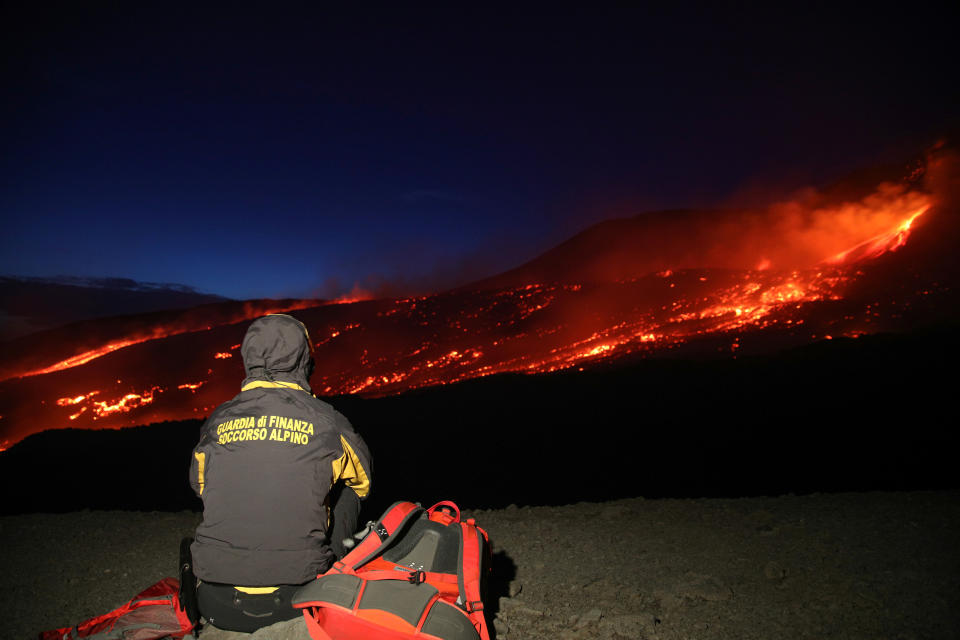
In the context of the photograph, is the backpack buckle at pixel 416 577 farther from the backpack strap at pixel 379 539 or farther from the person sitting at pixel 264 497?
the person sitting at pixel 264 497

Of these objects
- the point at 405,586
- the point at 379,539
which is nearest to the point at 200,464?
the point at 379,539

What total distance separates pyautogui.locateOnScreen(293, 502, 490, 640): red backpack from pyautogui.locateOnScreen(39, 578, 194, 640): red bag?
1088 mm

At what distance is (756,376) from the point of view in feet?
44.9

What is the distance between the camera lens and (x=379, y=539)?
2.46m

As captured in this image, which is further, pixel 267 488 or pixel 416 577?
pixel 267 488

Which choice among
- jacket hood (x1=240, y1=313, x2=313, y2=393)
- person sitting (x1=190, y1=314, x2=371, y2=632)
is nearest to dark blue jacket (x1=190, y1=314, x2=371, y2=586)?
person sitting (x1=190, y1=314, x2=371, y2=632)

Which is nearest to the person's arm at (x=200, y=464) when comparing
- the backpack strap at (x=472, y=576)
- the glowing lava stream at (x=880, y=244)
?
the backpack strap at (x=472, y=576)

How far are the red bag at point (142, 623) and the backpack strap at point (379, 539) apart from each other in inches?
44.9

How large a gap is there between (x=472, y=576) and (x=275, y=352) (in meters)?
1.41

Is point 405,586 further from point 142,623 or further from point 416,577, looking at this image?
point 142,623

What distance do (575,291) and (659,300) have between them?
455cm

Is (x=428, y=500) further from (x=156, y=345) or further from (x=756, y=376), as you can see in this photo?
(x=156, y=345)

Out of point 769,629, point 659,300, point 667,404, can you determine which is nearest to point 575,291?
point 659,300

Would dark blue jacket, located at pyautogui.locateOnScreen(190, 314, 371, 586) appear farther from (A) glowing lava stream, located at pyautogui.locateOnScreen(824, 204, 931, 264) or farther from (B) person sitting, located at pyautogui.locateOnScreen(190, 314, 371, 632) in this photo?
(A) glowing lava stream, located at pyautogui.locateOnScreen(824, 204, 931, 264)
